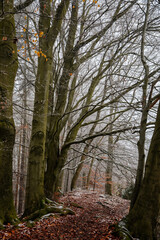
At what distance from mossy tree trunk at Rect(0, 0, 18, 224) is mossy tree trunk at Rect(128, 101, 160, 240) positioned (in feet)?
8.81

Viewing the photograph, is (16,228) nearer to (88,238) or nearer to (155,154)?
(88,238)

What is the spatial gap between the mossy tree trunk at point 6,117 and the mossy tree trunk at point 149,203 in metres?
2.68

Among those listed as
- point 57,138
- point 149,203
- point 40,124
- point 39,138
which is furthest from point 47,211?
point 149,203

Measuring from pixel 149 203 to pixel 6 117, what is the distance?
343 cm

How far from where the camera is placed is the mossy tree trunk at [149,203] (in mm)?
3178

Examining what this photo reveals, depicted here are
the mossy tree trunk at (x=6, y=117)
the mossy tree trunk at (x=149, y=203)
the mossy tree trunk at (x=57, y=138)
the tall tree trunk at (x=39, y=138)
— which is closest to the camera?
the mossy tree trunk at (x=149, y=203)

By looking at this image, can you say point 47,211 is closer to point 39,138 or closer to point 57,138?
point 39,138

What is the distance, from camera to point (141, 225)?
3.25m

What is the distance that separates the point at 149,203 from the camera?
3217 millimetres

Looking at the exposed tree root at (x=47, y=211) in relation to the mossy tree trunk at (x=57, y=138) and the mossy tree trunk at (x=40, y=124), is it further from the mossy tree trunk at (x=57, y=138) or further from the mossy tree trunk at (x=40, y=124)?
the mossy tree trunk at (x=57, y=138)

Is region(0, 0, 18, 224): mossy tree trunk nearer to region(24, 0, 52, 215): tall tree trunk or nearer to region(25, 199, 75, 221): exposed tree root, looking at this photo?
region(25, 199, 75, 221): exposed tree root

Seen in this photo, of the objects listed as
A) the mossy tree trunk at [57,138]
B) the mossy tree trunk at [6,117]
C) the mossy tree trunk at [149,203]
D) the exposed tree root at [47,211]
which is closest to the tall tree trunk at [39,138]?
the exposed tree root at [47,211]

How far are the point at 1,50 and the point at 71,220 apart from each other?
4.86 meters

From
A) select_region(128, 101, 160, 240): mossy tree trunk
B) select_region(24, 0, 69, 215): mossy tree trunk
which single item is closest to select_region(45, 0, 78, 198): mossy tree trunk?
select_region(24, 0, 69, 215): mossy tree trunk
